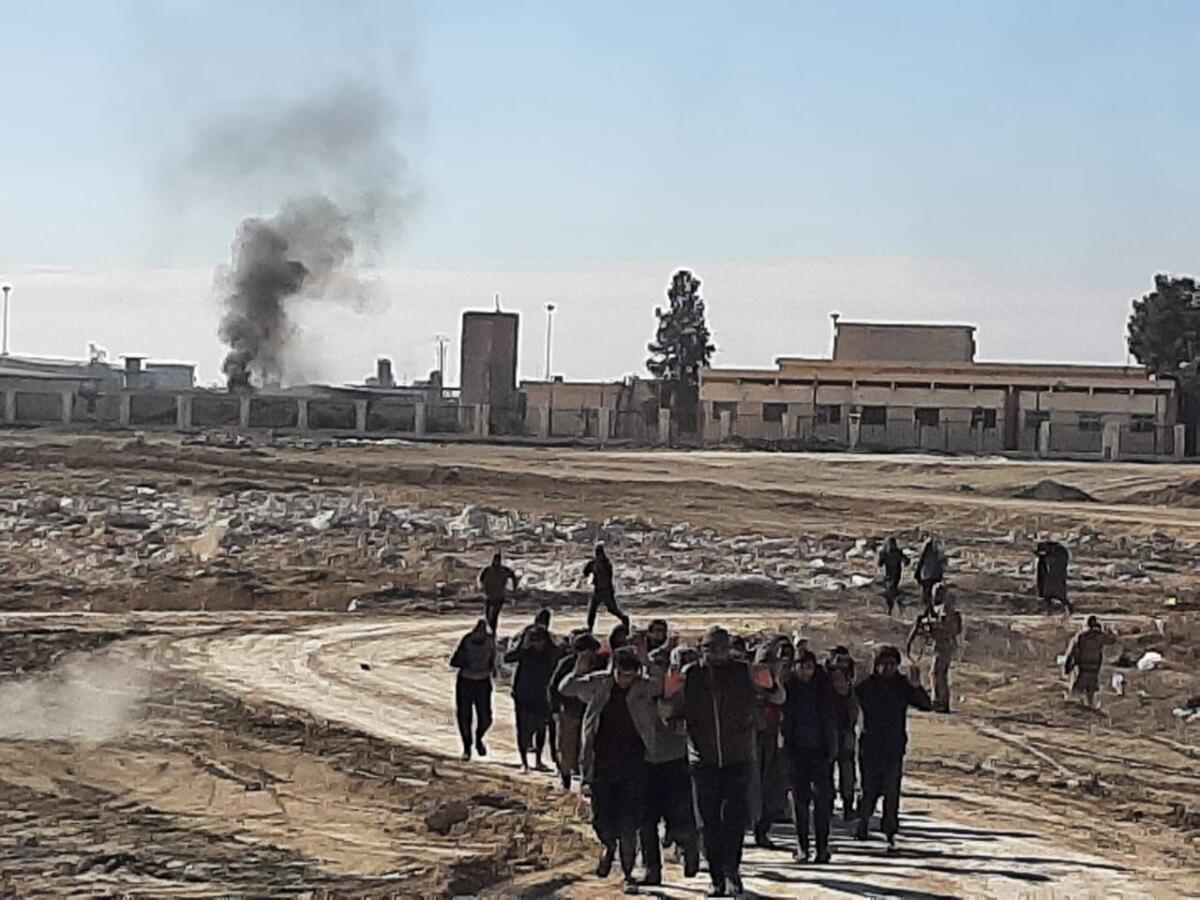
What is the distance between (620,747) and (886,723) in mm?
2721

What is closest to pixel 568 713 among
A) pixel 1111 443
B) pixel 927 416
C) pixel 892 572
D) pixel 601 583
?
pixel 601 583

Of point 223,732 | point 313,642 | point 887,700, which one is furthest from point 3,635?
point 887,700

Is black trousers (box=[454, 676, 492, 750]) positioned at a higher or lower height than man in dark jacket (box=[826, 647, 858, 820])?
lower

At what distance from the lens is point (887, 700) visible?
14.6 metres

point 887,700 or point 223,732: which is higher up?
point 887,700

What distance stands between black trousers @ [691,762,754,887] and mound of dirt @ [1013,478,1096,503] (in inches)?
1998

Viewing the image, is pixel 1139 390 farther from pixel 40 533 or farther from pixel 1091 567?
pixel 40 533

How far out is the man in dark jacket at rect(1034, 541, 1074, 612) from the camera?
3488 centimetres

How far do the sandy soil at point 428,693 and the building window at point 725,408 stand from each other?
33755 millimetres

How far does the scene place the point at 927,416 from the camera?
Answer: 297ft

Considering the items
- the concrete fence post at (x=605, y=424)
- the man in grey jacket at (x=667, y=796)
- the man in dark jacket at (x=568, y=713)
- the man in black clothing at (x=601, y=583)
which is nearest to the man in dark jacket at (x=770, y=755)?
the man in grey jacket at (x=667, y=796)

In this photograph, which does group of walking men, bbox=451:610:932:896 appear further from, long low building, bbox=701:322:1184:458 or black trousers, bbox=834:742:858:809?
long low building, bbox=701:322:1184:458

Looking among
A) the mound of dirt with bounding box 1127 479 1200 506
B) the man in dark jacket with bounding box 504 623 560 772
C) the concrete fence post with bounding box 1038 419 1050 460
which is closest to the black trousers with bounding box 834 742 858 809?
the man in dark jacket with bounding box 504 623 560 772

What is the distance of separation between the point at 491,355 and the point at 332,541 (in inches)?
2266
